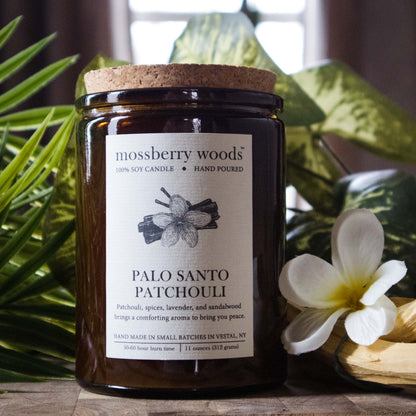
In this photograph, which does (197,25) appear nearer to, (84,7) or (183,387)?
(183,387)

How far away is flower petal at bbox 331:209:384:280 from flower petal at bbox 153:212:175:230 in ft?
0.34

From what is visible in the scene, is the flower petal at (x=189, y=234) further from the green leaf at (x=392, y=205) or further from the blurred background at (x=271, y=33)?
the blurred background at (x=271, y=33)

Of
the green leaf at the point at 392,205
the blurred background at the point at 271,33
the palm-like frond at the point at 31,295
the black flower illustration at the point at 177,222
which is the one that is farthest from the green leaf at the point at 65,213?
the blurred background at the point at 271,33

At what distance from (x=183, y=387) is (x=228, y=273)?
0.22ft


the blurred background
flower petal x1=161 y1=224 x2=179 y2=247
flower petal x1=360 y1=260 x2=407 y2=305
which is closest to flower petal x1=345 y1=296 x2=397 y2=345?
flower petal x1=360 y1=260 x2=407 y2=305

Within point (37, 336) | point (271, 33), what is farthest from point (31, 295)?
point (271, 33)

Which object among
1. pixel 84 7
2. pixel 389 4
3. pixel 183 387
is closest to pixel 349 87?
pixel 183 387

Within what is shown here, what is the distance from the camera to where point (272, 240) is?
392 mm

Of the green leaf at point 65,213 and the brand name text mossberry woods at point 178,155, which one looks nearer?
the brand name text mossberry woods at point 178,155

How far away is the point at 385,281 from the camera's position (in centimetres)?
37

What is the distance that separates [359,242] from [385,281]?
0.03m

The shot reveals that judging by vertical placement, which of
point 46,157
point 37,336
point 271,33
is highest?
point 46,157

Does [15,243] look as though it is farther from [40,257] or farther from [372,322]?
[372,322]

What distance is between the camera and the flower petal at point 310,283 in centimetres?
39
